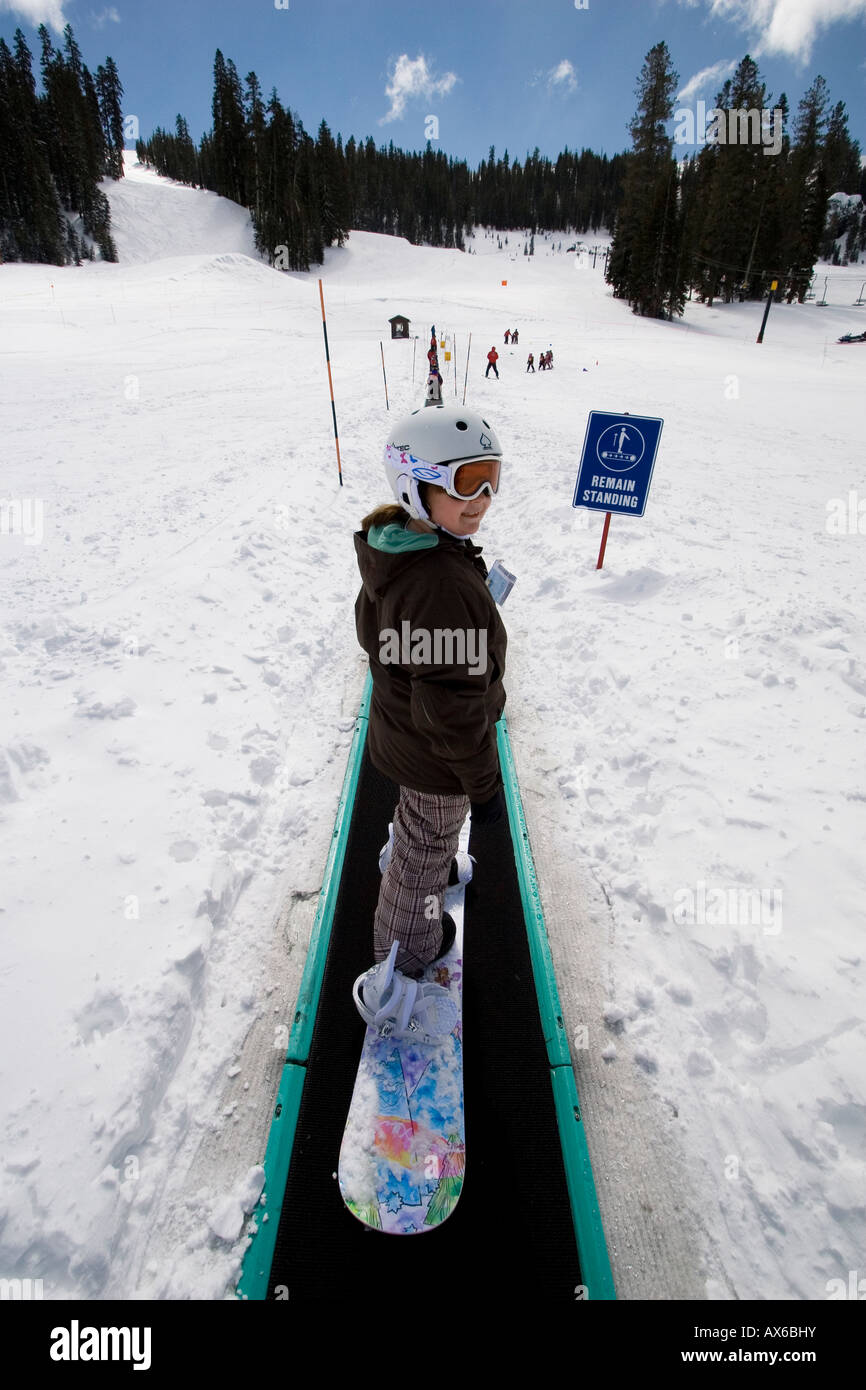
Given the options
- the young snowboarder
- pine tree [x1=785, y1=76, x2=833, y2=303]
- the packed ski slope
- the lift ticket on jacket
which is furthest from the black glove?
pine tree [x1=785, y1=76, x2=833, y2=303]

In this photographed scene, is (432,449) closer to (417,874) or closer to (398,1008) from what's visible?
(417,874)

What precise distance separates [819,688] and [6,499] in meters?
8.70

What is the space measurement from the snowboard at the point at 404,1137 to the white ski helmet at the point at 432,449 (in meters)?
2.17

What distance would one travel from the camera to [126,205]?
5969 cm

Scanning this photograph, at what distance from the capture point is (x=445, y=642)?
184 centimetres

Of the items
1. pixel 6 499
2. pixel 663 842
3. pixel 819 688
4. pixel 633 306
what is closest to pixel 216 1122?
pixel 663 842

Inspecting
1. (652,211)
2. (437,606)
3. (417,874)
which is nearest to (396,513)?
(437,606)

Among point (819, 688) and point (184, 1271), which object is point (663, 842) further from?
point (184, 1271)

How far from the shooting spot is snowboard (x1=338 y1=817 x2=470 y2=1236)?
206 cm

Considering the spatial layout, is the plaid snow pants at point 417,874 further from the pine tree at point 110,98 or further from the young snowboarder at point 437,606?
the pine tree at point 110,98

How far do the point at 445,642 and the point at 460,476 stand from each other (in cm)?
54

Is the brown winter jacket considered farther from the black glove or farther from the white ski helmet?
the white ski helmet

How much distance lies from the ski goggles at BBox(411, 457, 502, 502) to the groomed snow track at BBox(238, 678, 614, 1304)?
2.19m

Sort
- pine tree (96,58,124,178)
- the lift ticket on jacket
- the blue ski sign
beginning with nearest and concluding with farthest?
the lift ticket on jacket → the blue ski sign → pine tree (96,58,124,178)
